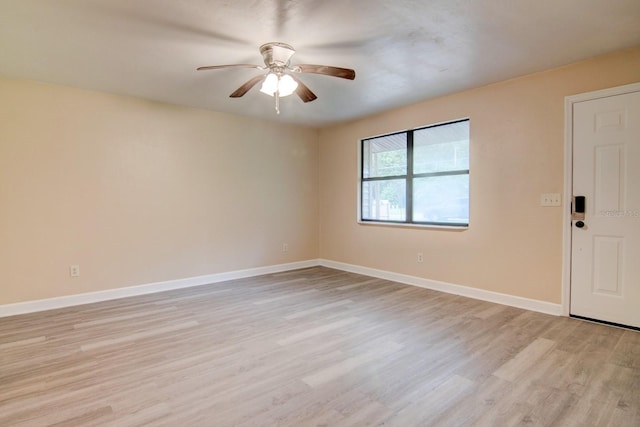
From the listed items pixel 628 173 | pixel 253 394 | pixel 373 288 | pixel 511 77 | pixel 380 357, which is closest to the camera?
pixel 253 394

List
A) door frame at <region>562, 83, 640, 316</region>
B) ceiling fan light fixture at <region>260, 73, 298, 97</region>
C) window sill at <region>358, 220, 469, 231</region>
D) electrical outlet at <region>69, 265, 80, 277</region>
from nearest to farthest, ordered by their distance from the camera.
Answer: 1. ceiling fan light fixture at <region>260, 73, 298, 97</region>
2. door frame at <region>562, 83, 640, 316</region>
3. electrical outlet at <region>69, 265, 80, 277</region>
4. window sill at <region>358, 220, 469, 231</region>

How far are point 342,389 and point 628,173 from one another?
9.84 ft

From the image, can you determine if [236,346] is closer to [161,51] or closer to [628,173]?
[161,51]

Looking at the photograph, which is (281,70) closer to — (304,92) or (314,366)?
(304,92)

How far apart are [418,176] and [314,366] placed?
9.87ft

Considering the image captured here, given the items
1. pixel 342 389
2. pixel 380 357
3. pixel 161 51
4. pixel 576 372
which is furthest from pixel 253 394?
pixel 161 51

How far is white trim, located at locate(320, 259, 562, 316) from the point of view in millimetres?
3355

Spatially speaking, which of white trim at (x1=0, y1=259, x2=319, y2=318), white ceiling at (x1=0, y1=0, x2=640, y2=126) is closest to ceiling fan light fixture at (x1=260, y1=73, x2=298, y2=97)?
white ceiling at (x1=0, y1=0, x2=640, y2=126)

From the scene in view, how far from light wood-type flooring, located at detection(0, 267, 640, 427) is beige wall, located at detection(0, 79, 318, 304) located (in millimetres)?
652

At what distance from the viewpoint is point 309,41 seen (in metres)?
2.65

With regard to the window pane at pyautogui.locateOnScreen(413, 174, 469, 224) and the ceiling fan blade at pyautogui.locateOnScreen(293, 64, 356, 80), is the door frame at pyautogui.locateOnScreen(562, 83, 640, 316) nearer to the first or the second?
the window pane at pyautogui.locateOnScreen(413, 174, 469, 224)

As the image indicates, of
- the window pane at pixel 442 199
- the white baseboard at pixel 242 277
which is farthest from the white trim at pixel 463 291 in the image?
the window pane at pixel 442 199

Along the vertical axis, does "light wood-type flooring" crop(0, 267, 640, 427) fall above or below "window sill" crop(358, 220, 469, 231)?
below

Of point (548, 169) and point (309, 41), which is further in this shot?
point (548, 169)
